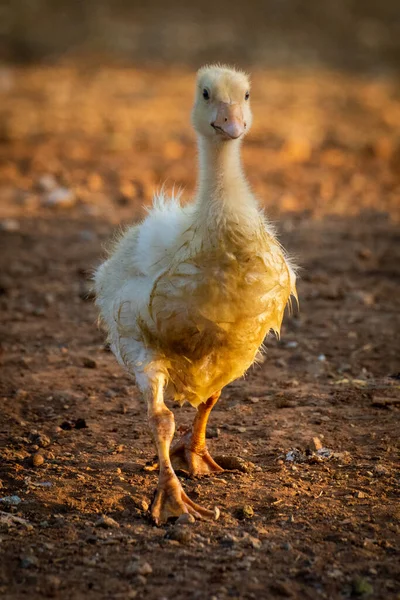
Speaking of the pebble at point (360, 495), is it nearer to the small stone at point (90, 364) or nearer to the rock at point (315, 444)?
the rock at point (315, 444)

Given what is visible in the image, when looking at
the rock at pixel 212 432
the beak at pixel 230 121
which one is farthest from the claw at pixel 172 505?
the beak at pixel 230 121

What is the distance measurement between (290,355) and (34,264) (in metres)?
3.26

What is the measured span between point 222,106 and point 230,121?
0.33 feet

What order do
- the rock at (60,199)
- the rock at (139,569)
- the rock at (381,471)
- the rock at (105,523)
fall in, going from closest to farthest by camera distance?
the rock at (139,569) → the rock at (105,523) → the rock at (381,471) → the rock at (60,199)

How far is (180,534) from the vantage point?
456 cm

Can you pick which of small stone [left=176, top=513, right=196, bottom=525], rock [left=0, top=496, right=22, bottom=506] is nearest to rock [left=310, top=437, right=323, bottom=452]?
small stone [left=176, top=513, right=196, bottom=525]

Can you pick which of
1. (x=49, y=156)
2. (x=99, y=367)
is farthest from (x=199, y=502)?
(x=49, y=156)

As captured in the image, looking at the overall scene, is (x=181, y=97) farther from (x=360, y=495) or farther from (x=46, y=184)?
(x=360, y=495)

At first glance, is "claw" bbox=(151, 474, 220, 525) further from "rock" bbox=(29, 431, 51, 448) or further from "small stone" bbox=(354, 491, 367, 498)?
"rock" bbox=(29, 431, 51, 448)

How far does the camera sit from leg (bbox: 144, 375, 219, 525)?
15.8 ft

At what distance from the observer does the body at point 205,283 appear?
4.99 meters

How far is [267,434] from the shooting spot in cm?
609

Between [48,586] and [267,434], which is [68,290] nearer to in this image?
[267,434]

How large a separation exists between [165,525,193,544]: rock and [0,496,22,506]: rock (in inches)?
33.4
